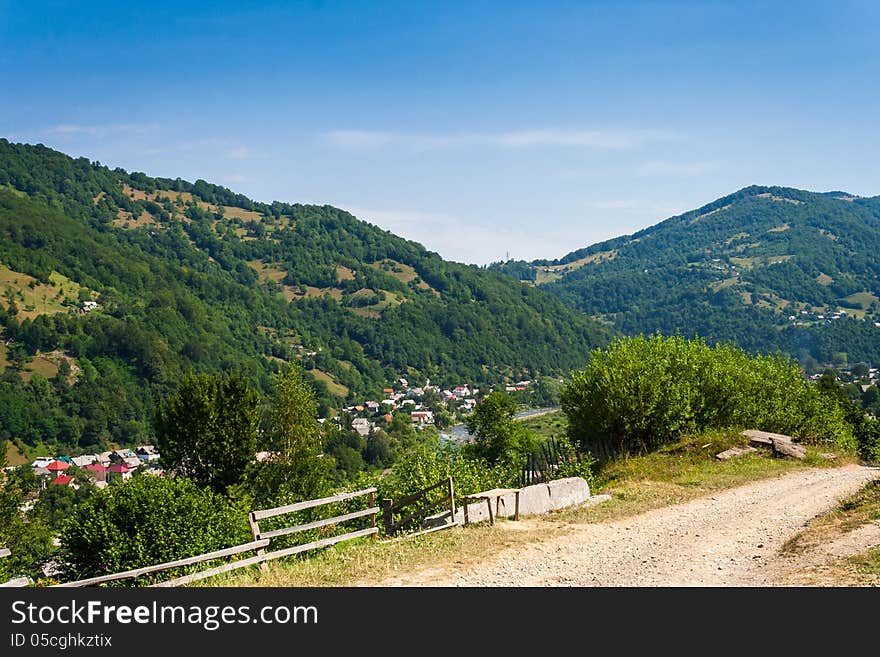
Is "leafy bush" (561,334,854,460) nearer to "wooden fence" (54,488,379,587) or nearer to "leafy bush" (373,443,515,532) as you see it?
"leafy bush" (373,443,515,532)

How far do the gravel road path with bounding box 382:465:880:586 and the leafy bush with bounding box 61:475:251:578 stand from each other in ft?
38.0

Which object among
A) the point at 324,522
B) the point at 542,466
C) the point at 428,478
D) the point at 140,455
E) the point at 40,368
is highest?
the point at 40,368

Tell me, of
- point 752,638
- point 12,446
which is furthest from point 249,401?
point 12,446

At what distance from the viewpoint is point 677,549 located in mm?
14266

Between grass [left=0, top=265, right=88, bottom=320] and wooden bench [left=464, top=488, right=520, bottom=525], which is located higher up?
grass [left=0, top=265, right=88, bottom=320]

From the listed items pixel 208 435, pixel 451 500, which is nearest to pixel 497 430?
pixel 208 435

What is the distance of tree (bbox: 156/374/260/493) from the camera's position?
3375cm

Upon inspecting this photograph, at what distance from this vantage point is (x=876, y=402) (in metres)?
126

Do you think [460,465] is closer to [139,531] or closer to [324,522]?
[324,522]

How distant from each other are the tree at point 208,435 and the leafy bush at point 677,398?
15.5 meters

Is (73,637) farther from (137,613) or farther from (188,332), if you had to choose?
(188,332)

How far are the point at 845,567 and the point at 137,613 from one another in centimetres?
1052

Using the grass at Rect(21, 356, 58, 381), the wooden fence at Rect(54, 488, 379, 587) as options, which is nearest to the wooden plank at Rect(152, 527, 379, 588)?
the wooden fence at Rect(54, 488, 379, 587)

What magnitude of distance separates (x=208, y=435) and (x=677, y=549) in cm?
2489
